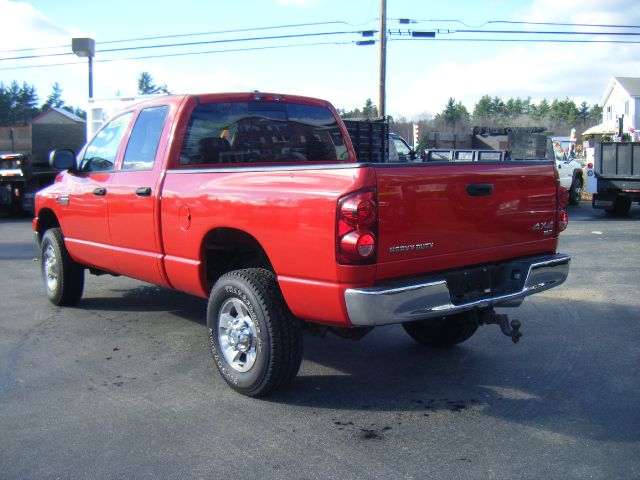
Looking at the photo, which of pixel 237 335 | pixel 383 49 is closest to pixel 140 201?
pixel 237 335

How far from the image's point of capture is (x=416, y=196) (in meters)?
4.02

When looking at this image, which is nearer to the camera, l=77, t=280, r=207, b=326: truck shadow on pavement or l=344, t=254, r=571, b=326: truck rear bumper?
l=344, t=254, r=571, b=326: truck rear bumper

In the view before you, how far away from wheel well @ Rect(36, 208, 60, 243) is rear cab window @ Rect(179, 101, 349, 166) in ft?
8.83

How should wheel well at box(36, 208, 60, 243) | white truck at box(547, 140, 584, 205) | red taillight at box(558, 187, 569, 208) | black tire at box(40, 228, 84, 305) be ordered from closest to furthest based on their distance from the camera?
red taillight at box(558, 187, 569, 208) < black tire at box(40, 228, 84, 305) < wheel well at box(36, 208, 60, 243) < white truck at box(547, 140, 584, 205)

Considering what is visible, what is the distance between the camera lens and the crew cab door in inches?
241

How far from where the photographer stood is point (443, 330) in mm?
5562

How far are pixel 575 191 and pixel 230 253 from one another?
17.4m

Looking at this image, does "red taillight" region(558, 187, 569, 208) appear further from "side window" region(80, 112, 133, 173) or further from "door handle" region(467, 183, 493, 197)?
"side window" region(80, 112, 133, 173)

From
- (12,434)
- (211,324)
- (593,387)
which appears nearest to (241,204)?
(211,324)

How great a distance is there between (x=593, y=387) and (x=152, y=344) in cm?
359

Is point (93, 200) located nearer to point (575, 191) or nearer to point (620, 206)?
point (620, 206)

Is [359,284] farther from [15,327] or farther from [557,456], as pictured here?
[15,327]

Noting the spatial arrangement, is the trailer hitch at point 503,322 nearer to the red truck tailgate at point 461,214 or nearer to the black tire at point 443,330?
the red truck tailgate at point 461,214

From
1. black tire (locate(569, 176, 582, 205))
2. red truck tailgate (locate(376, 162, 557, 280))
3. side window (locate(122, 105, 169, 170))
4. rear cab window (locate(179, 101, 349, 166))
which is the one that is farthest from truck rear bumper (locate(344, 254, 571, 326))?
black tire (locate(569, 176, 582, 205))
